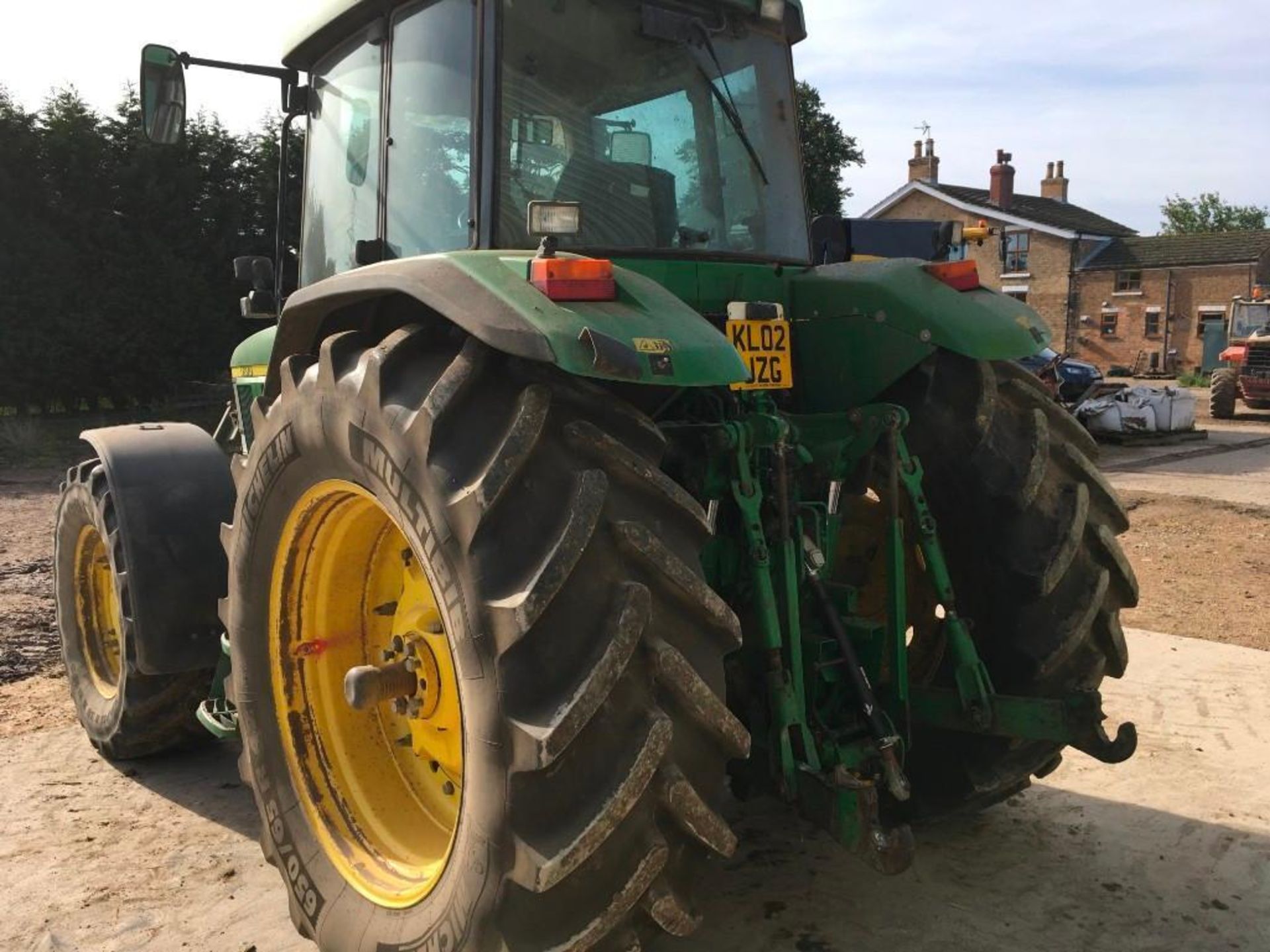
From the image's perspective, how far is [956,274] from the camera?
3.33 metres

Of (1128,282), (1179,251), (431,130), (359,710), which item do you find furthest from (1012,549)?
(1179,251)

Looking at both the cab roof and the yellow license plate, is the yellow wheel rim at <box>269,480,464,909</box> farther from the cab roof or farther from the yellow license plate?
the cab roof

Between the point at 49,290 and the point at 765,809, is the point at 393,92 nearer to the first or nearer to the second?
the point at 765,809

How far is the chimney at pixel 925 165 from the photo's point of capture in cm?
4303

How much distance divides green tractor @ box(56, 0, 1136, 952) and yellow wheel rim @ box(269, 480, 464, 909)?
0.04ft

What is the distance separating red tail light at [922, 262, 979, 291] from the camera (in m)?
3.32

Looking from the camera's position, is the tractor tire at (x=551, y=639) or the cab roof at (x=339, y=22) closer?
the tractor tire at (x=551, y=639)

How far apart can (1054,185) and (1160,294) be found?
9.22 meters

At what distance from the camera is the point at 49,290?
1506 cm

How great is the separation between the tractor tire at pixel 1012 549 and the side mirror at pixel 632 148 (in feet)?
3.36

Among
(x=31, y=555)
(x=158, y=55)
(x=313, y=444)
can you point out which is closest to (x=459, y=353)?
(x=313, y=444)

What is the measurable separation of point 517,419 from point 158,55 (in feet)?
7.98

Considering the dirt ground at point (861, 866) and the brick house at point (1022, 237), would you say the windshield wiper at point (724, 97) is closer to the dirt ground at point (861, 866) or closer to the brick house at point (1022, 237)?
the dirt ground at point (861, 866)

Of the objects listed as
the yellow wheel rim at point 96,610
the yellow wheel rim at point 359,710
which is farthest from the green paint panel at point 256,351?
the yellow wheel rim at point 359,710
